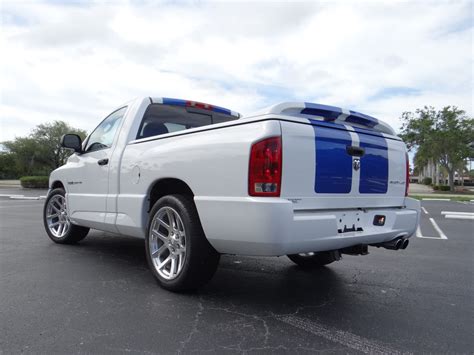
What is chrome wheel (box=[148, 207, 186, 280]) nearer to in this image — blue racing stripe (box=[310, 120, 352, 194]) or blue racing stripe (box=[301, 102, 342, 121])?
blue racing stripe (box=[310, 120, 352, 194])

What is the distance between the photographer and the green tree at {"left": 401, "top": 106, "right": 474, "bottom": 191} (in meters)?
37.0

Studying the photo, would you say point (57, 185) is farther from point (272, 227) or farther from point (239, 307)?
point (272, 227)

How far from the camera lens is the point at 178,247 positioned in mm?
3557

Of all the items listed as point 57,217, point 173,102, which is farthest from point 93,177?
point 57,217

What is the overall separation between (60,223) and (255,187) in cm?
422

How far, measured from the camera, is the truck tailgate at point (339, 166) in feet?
9.73

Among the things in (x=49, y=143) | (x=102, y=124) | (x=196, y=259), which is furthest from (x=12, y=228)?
(x=49, y=143)

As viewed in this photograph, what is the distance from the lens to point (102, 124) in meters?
5.34

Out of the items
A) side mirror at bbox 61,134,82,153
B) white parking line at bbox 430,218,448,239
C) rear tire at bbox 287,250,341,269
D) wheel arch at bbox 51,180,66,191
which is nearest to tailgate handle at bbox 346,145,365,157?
rear tire at bbox 287,250,341,269

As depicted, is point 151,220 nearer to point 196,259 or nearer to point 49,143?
point 196,259

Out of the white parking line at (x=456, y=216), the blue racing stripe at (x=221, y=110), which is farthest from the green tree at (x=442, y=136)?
the blue racing stripe at (x=221, y=110)

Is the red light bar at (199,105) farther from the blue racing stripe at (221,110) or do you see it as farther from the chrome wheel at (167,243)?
the chrome wheel at (167,243)

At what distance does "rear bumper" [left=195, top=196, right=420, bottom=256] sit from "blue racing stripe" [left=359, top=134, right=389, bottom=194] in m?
0.27

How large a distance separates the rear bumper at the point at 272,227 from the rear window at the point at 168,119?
65.5 inches
